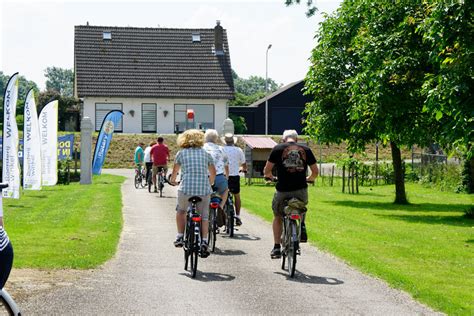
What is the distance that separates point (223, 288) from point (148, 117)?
206 feet

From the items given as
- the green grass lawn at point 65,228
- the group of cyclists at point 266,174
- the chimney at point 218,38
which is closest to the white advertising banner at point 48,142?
the green grass lawn at point 65,228

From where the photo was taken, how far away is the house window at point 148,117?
73.2m

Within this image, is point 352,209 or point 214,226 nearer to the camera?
point 214,226

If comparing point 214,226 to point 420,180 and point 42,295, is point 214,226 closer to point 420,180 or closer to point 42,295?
point 42,295

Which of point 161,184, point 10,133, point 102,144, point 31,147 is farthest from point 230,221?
point 102,144

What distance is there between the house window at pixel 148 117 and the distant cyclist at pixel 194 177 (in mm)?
60500

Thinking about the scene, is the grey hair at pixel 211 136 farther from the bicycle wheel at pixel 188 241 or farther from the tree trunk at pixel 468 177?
the tree trunk at pixel 468 177

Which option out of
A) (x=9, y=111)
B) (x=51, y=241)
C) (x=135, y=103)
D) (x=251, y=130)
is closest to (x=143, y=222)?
(x=51, y=241)

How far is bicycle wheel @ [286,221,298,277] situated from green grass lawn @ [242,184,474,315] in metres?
1.19

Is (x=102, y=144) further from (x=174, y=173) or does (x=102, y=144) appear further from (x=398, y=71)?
(x=174, y=173)

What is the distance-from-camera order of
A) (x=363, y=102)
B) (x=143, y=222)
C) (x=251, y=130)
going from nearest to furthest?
(x=143, y=222) < (x=363, y=102) < (x=251, y=130)

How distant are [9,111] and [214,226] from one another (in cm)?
1315

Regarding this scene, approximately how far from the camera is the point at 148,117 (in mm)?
73500

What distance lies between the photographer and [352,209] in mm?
28750
